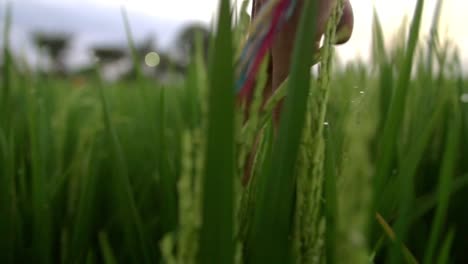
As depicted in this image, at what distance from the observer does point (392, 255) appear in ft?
0.95

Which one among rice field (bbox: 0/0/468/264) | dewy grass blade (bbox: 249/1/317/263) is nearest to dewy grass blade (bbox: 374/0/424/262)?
rice field (bbox: 0/0/468/264)

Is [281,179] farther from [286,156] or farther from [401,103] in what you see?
[401,103]

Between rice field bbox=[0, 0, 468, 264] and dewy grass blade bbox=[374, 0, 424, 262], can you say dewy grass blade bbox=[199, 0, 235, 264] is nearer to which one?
rice field bbox=[0, 0, 468, 264]

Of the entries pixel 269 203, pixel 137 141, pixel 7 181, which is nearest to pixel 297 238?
pixel 269 203

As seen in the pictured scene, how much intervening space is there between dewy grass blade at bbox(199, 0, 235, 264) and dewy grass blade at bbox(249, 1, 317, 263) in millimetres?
30

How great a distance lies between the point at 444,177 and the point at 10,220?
394mm

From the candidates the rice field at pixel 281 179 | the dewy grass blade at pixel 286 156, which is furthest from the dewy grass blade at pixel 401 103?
the dewy grass blade at pixel 286 156

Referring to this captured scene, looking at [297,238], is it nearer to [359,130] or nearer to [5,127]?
[359,130]

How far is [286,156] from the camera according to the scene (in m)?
0.20

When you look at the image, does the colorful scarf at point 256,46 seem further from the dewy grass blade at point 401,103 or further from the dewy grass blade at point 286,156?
the dewy grass blade at point 401,103

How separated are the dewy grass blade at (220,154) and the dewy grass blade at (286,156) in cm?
3

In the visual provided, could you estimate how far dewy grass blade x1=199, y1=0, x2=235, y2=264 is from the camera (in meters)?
0.18

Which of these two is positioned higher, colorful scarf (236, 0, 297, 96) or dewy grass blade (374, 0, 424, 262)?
colorful scarf (236, 0, 297, 96)

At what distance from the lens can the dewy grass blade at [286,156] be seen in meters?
0.19
